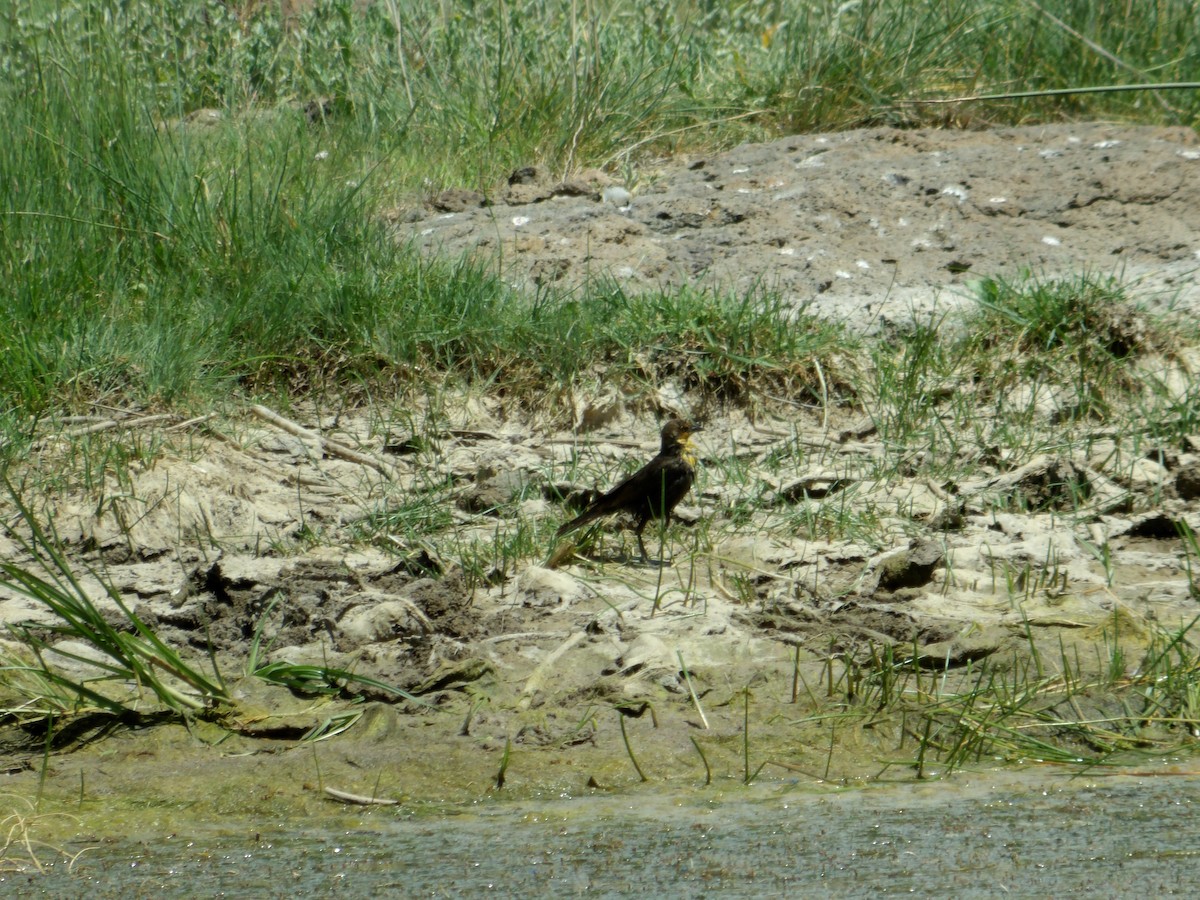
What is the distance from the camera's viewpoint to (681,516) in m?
5.40

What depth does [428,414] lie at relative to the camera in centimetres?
602

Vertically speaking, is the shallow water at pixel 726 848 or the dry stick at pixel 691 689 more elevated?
the shallow water at pixel 726 848

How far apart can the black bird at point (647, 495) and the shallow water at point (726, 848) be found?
170cm

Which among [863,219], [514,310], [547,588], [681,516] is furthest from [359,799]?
[863,219]

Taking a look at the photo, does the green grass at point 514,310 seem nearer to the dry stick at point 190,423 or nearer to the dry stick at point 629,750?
the dry stick at point 190,423

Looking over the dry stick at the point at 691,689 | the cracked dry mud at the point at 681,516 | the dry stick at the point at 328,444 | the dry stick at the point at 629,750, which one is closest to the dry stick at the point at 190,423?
the cracked dry mud at the point at 681,516

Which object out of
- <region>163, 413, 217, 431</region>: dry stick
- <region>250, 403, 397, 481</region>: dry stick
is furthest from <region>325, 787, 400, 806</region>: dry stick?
<region>163, 413, 217, 431</region>: dry stick

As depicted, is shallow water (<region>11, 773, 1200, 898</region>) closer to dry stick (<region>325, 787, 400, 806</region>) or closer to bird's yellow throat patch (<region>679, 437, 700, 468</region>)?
dry stick (<region>325, 787, 400, 806</region>)

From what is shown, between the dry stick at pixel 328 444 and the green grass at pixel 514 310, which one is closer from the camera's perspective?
the green grass at pixel 514 310

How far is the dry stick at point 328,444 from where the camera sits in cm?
573

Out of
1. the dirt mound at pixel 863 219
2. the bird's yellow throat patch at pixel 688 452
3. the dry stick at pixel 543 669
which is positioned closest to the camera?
the dry stick at pixel 543 669

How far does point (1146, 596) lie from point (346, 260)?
3.67 m

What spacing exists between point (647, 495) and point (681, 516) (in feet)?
1.10

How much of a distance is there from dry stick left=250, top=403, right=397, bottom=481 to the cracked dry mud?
3 centimetres
